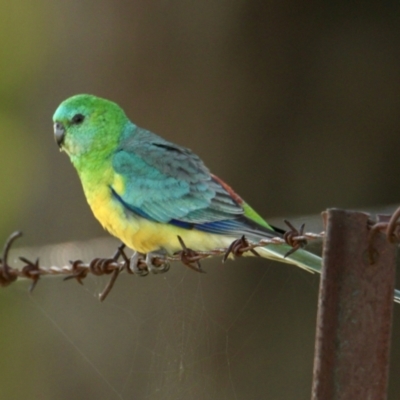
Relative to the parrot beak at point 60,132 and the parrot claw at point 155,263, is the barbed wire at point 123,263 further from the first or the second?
the parrot beak at point 60,132

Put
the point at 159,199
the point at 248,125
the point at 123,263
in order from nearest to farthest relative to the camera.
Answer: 1. the point at 123,263
2. the point at 159,199
3. the point at 248,125

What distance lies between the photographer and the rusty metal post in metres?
1.89

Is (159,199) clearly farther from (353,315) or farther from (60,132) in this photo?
(353,315)

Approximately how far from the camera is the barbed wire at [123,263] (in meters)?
2.50

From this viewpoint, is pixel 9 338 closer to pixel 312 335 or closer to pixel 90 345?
pixel 90 345

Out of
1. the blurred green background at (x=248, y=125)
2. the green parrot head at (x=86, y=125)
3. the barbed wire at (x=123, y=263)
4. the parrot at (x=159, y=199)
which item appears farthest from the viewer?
the blurred green background at (x=248, y=125)

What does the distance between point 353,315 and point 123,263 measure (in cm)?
168

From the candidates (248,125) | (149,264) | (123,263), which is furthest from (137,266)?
(248,125)

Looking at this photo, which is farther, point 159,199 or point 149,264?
point 159,199

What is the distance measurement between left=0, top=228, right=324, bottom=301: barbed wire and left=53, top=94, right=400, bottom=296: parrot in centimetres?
5

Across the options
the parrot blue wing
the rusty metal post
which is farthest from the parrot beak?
the rusty metal post

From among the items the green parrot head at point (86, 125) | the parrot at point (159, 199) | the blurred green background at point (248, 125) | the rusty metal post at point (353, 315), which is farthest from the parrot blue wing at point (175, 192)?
the blurred green background at point (248, 125)

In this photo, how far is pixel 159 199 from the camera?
13.0ft

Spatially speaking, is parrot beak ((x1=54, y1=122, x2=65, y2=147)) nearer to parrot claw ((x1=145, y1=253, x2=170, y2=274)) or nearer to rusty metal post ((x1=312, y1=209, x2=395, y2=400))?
parrot claw ((x1=145, y1=253, x2=170, y2=274))
